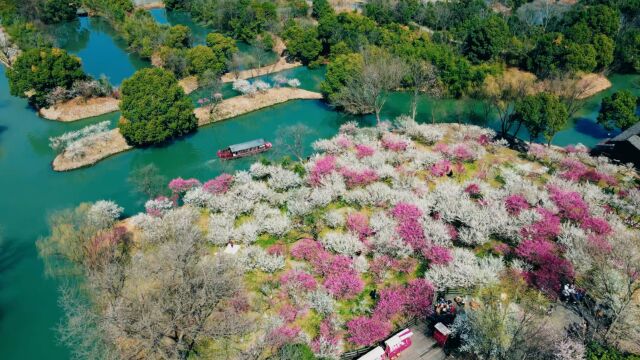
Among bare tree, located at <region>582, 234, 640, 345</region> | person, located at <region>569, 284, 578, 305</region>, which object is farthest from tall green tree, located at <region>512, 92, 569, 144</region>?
person, located at <region>569, 284, 578, 305</region>

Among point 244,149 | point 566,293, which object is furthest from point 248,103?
point 566,293

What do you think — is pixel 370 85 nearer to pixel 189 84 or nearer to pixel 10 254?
pixel 189 84

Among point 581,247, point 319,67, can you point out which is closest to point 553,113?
point 581,247

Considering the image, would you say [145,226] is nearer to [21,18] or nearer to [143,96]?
[143,96]

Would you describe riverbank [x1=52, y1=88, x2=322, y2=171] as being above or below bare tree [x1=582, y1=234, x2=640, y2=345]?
below

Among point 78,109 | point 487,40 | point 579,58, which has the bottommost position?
point 78,109

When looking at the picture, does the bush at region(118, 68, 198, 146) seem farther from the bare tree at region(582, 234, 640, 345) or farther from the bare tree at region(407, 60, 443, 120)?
the bare tree at region(582, 234, 640, 345)
